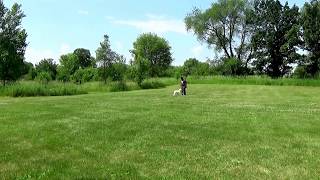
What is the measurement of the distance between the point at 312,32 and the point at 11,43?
5008 centimetres

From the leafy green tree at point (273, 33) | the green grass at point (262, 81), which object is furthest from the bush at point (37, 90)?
the leafy green tree at point (273, 33)

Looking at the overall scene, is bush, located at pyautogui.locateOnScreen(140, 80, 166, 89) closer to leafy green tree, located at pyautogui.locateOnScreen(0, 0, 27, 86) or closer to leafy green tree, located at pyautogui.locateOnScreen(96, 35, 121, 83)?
leafy green tree, located at pyautogui.locateOnScreen(96, 35, 121, 83)

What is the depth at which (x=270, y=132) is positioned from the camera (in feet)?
58.6

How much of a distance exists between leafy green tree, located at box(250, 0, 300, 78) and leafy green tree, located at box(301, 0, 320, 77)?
5860 millimetres

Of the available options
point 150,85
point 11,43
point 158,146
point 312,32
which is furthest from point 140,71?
point 158,146

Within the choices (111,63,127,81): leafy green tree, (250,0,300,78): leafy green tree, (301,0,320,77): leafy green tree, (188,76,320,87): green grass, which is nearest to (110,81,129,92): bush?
(111,63,127,81): leafy green tree

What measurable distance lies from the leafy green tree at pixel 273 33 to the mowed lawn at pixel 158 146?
7312cm

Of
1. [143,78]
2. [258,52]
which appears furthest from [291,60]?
[143,78]

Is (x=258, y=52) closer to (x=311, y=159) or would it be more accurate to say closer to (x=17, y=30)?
(x=17, y=30)

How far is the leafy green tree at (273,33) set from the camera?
9375 centimetres

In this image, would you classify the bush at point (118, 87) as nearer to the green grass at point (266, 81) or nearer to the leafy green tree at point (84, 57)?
the green grass at point (266, 81)

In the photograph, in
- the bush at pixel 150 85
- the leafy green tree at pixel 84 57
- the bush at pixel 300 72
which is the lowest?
the bush at pixel 150 85

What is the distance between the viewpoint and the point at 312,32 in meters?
82.3

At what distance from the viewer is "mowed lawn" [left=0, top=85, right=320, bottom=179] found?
11.5 meters
